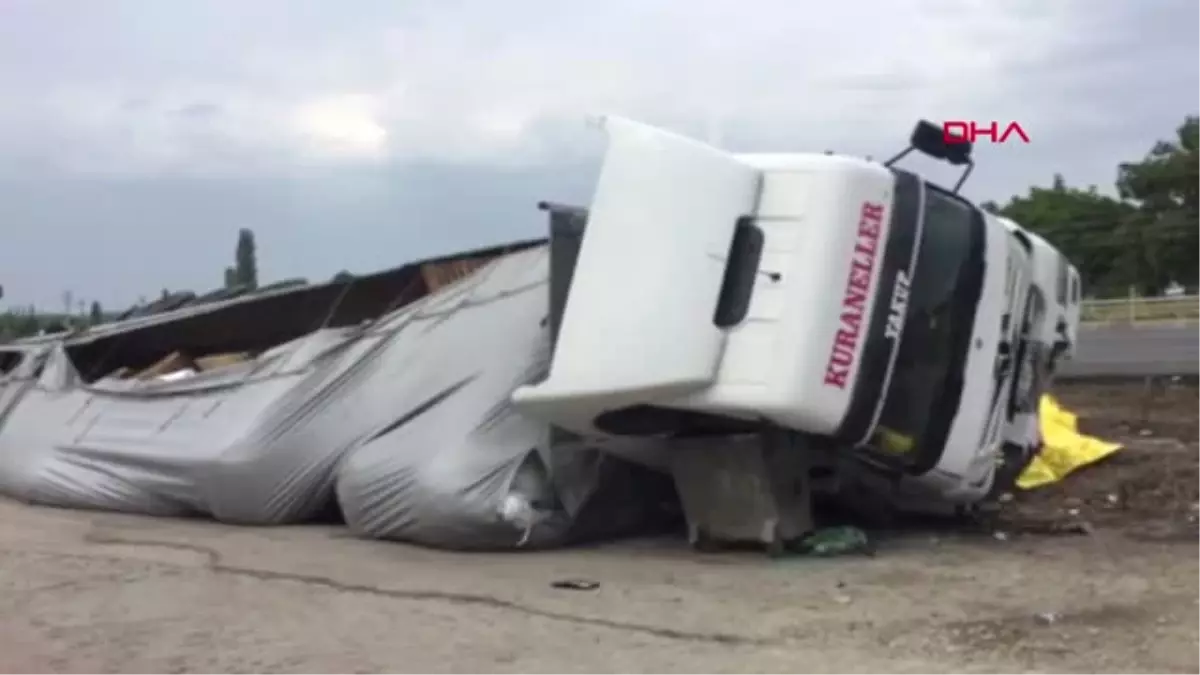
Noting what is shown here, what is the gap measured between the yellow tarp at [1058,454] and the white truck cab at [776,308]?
204 cm

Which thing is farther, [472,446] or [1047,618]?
[472,446]

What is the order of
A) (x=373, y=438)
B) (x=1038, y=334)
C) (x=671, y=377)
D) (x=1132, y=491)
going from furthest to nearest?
(x=1132, y=491)
(x=373, y=438)
(x=1038, y=334)
(x=671, y=377)

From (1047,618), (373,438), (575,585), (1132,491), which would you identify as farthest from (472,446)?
(1132,491)

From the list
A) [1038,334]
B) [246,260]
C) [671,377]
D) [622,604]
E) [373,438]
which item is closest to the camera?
[622,604]

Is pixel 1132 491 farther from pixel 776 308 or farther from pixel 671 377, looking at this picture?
pixel 671 377

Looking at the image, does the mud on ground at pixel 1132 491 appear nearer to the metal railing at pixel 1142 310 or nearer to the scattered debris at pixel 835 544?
the scattered debris at pixel 835 544

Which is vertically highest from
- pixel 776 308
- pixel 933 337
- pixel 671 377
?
pixel 776 308

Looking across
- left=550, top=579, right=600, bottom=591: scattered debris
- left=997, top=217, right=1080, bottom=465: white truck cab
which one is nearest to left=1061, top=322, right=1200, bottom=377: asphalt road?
left=997, top=217, right=1080, bottom=465: white truck cab

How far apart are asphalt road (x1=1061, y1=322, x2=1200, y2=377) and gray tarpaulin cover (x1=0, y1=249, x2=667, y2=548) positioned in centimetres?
806

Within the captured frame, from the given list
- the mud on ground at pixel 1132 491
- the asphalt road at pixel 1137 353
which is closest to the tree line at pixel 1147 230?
the asphalt road at pixel 1137 353

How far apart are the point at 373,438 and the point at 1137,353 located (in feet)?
46.0

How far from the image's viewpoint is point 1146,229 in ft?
155

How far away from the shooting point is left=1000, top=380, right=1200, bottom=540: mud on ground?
7891mm

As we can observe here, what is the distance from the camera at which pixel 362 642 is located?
5.61 m
